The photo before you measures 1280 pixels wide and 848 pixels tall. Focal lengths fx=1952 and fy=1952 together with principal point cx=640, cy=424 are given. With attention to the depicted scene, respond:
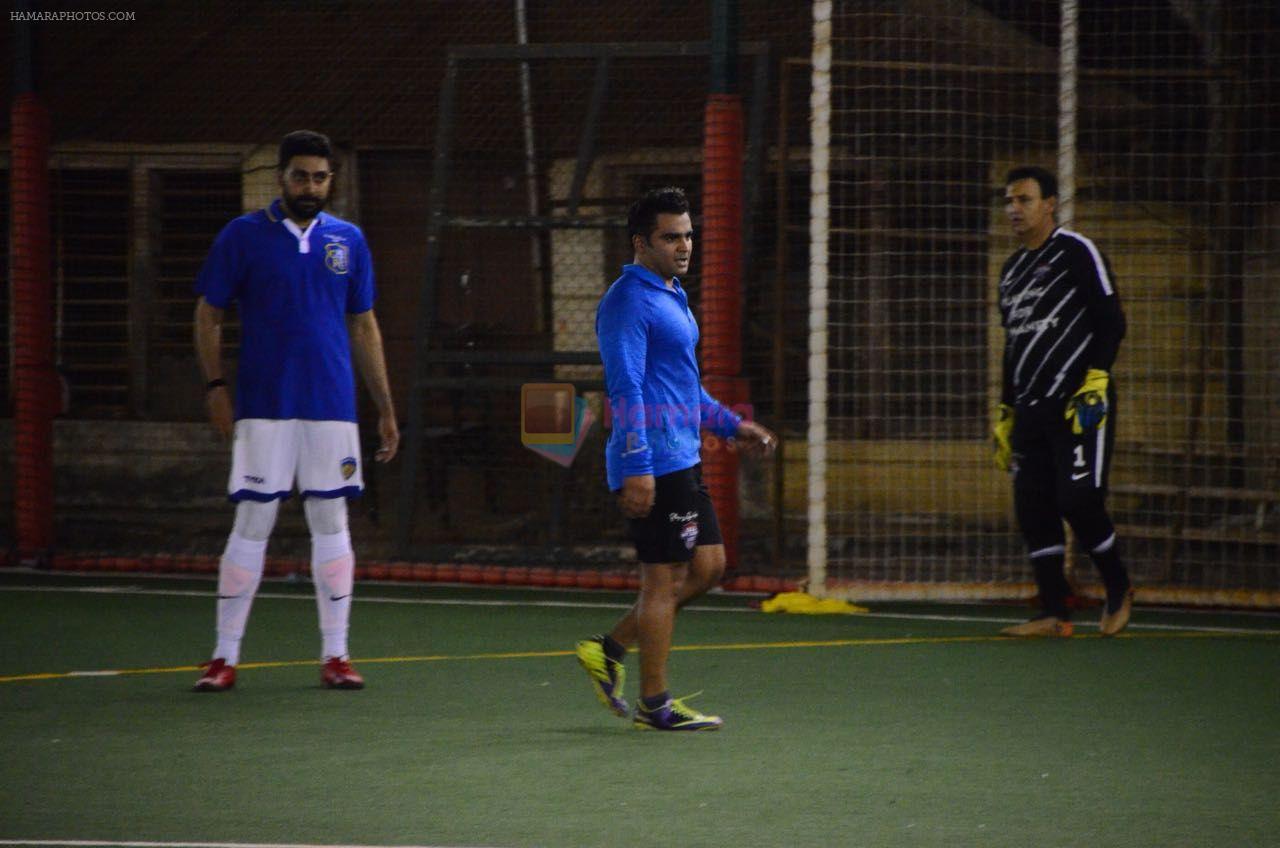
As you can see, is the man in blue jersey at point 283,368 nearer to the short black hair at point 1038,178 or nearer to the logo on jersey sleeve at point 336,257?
the logo on jersey sleeve at point 336,257

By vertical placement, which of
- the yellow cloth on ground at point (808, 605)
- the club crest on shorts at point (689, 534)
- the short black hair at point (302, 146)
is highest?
the short black hair at point (302, 146)

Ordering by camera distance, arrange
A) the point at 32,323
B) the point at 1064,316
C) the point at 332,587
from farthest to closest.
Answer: the point at 32,323 → the point at 1064,316 → the point at 332,587

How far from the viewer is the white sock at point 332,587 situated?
279 inches

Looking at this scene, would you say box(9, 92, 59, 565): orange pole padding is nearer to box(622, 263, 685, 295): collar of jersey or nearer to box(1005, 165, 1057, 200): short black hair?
box(1005, 165, 1057, 200): short black hair

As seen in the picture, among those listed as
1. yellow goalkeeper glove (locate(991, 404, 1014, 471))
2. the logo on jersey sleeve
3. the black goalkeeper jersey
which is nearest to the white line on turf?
yellow goalkeeper glove (locate(991, 404, 1014, 471))

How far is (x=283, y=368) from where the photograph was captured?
691 centimetres

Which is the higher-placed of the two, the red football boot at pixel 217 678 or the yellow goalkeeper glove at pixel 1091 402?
the yellow goalkeeper glove at pixel 1091 402

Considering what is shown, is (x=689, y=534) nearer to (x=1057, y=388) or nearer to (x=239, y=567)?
(x=239, y=567)

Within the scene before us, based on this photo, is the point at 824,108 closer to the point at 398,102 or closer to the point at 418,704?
the point at 418,704

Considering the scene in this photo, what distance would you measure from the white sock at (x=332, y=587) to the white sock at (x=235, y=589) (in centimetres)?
22

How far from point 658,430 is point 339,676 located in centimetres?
179

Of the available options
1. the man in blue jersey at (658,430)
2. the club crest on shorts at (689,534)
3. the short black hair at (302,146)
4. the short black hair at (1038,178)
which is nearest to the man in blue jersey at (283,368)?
the short black hair at (302,146)

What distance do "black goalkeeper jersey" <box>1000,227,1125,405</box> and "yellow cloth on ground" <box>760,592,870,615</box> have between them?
5.85 feet

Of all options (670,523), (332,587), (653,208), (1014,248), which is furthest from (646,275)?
(1014,248)
